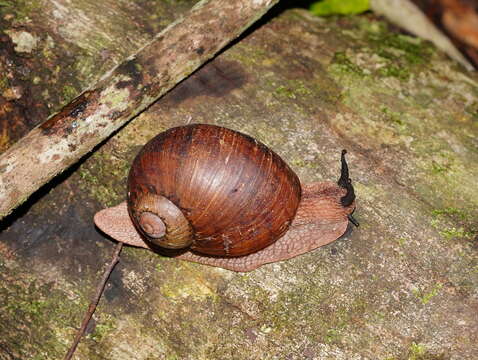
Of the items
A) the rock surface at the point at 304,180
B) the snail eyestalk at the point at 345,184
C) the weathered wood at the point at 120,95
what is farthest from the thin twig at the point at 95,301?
the snail eyestalk at the point at 345,184

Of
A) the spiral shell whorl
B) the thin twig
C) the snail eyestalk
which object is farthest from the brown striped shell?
the snail eyestalk

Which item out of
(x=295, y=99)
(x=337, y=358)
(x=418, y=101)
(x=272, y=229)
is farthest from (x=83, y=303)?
(x=418, y=101)

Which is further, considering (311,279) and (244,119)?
(244,119)

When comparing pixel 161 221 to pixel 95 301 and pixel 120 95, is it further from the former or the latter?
pixel 120 95

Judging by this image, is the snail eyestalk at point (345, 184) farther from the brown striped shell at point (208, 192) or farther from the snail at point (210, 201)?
the brown striped shell at point (208, 192)

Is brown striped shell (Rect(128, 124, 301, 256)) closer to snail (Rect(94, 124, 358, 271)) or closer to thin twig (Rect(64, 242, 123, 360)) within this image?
snail (Rect(94, 124, 358, 271))

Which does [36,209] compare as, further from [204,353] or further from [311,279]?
[311,279]
